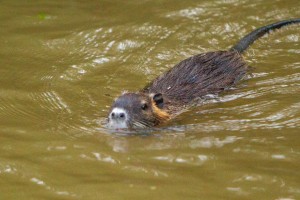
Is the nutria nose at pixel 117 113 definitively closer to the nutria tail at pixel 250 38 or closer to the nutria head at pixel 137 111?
the nutria head at pixel 137 111

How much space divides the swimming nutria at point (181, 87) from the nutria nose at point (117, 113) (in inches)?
0.4

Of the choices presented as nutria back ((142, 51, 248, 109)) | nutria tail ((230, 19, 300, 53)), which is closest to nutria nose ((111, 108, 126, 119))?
nutria back ((142, 51, 248, 109))

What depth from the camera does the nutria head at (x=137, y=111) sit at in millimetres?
5316

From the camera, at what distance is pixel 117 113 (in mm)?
5289

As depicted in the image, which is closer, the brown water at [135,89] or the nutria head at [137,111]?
the brown water at [135,89]

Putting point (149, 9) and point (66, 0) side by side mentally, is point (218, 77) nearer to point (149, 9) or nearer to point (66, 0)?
point (149, 9)

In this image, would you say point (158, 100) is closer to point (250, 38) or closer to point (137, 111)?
point (137, 111)

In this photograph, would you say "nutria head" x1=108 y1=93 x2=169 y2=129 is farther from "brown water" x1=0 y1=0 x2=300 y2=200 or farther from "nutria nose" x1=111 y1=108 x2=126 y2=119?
"brown water" x1=0 y1=0 x2=300 y2=200

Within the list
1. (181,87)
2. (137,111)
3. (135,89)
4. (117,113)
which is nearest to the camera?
(117,113)

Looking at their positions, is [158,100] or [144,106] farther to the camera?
[158,100]

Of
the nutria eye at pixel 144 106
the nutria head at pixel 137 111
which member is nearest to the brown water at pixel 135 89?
the nutria head at pixel 137 111

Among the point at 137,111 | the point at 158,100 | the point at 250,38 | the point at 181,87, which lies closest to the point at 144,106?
the point at 137,111

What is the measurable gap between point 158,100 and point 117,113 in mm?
684

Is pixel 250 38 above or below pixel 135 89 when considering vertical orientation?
above
